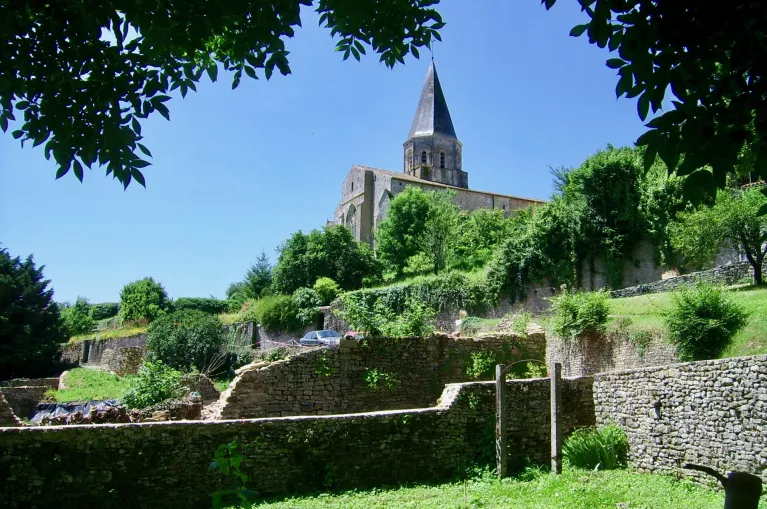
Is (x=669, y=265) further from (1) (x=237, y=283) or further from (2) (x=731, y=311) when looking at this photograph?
(1) (x=237, y=283)

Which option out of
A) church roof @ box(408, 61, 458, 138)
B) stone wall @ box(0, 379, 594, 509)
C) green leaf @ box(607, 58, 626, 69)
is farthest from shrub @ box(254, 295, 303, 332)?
church roof @ box(408, 61, 458, 138)

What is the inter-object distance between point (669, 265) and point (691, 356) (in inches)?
642

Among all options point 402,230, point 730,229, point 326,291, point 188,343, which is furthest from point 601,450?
point 402,230

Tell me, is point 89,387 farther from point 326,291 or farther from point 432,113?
point 432,113

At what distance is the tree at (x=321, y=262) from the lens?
4544 centimetres

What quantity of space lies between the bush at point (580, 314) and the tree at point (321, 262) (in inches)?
1161

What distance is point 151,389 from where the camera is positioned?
14.1 m

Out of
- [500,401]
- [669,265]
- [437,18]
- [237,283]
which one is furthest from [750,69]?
[237,283]

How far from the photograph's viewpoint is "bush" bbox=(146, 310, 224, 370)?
24828 mm

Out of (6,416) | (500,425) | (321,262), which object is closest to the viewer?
(500,425)

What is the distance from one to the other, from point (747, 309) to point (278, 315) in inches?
1019

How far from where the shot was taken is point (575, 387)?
11805 millimetres

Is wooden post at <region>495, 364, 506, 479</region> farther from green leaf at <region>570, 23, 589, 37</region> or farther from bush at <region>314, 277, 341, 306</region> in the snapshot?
bush at <region>314, 277, 341, 306</region>

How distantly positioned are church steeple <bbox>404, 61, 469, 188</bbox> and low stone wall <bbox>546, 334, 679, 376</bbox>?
183 ft
